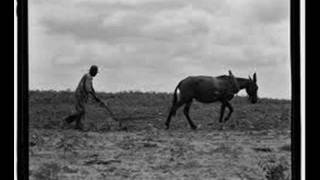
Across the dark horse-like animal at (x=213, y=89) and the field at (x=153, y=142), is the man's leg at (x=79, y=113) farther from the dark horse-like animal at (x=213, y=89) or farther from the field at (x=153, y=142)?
the dark horse-like animal at (x=213, y=89)

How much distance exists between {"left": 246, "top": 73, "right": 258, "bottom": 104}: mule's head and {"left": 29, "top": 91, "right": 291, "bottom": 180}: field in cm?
5

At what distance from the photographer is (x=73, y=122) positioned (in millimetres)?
3000

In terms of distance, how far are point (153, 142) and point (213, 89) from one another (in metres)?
0.81

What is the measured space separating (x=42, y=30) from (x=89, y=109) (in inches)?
27.7

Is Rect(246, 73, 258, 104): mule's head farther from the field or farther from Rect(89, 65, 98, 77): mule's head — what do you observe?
Rect(89, 65, 98, 77): mule's head

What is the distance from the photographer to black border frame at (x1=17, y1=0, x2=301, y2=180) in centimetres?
212

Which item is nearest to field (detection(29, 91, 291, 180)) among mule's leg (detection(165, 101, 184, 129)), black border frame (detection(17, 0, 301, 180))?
mule's leg (detection(165, 101, 184, 129))
